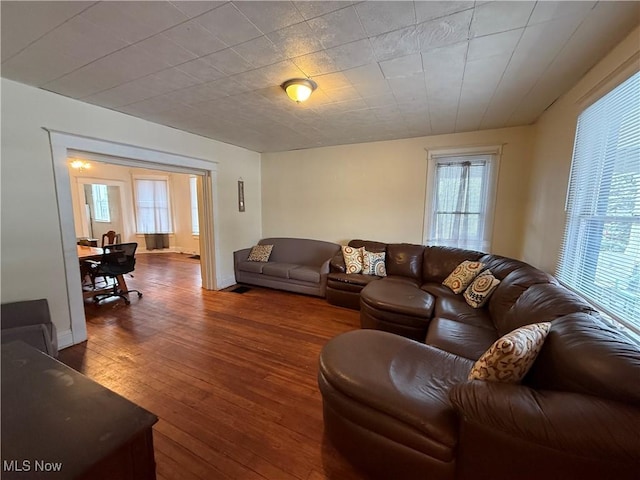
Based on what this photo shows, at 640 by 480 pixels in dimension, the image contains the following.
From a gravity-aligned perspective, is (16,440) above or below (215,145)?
below

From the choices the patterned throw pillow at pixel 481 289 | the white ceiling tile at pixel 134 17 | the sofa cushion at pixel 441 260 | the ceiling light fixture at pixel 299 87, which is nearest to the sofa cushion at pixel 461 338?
the patterned throw pillow at pixel 481 289

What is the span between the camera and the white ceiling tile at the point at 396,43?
150 centimetres

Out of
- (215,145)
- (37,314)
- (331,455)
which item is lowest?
(331,455)

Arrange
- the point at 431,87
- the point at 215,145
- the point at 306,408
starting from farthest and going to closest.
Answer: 1. the point at 215,145
2. the point at 431,87
3. the point at 306,408

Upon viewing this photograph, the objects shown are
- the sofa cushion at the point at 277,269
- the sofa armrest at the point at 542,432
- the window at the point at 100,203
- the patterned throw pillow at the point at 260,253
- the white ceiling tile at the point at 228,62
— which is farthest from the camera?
the window at the point at 100,203

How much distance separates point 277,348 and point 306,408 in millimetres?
814

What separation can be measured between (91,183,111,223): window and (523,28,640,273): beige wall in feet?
28.6

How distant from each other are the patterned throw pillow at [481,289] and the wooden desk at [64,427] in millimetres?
2582

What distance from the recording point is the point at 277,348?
248cm

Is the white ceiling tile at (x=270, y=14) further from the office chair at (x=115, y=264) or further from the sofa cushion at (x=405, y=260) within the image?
the office chair at (x=115, y=264)

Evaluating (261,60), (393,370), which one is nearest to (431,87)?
(261,60)

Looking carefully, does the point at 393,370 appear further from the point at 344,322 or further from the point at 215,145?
the point at 215,145

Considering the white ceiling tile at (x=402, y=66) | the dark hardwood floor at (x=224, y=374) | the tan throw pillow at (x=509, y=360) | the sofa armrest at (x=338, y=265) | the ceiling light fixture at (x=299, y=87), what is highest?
the white ceiling tile at (x=402, y=66)

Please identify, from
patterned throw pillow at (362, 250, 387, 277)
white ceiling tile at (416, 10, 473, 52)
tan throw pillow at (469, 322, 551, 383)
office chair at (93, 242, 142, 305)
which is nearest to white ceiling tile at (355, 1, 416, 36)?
white ceiling tile at (416, 10, 473, 52)
